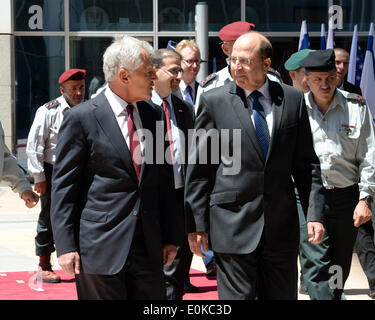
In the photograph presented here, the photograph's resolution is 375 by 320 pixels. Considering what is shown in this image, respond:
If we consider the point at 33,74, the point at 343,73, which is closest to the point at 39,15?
the point at 33,74

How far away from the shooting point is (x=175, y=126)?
6.58 meters

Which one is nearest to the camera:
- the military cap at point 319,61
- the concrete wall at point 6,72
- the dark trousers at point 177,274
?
the military cap at point 319,61

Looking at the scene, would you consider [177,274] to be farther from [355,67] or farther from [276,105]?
[355,67]

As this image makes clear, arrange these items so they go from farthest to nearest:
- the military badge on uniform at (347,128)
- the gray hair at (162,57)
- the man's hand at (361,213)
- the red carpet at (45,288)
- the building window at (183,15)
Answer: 1. the building window at (183,15)
2. the red carpet at (45,288)
3. the gray hair at (162,57)
4. the military badge on uniform at (347,128)
5. the man's hand at (361,213)

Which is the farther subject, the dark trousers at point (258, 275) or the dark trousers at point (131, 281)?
the dark trousers at point (258, 275)

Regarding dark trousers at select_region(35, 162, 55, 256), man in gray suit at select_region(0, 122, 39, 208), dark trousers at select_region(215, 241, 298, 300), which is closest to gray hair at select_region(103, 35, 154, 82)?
dark trousers at select_region(215, 241, 298, 300)

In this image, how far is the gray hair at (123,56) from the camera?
457 centimetres

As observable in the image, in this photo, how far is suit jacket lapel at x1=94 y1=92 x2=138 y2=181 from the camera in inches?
177

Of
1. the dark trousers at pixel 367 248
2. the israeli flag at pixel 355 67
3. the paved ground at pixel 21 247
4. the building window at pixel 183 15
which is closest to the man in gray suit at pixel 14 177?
the paved ground at pixel 21 247

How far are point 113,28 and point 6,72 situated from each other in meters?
2.22

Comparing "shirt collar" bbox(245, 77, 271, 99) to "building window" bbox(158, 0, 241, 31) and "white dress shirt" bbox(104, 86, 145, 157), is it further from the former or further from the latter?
"building window" bbox(158, 0, 241, 31)

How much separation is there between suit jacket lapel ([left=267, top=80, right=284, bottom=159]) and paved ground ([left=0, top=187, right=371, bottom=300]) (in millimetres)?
3099

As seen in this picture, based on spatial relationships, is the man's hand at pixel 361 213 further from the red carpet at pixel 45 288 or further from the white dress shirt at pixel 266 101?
the red carpet at pixel 45 288
